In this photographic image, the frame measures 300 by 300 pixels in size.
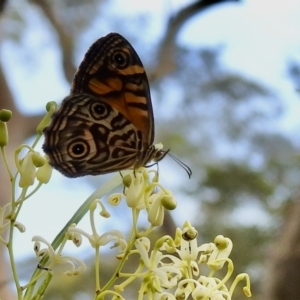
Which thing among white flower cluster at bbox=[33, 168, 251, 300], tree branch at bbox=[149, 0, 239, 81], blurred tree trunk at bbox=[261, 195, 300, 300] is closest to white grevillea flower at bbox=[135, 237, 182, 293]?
white flower cluster at bbox=[33, 168, 251, 300]

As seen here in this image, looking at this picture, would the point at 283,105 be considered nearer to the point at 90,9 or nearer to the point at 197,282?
the point at 90,9

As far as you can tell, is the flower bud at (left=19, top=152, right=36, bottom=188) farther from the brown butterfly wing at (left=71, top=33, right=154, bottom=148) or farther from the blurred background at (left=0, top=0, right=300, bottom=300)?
the blurred background at (left=0, top=0, right=300, bottom=300)

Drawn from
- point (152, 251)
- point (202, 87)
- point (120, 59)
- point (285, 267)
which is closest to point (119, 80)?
point (120, 59)

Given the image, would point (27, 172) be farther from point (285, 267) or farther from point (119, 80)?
point (285, 267)

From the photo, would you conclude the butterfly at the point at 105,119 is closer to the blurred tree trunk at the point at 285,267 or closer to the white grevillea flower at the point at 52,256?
the white grevillea flower at the point at 52,256

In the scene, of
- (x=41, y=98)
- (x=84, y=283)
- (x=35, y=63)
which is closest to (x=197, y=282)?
(x=84, y=283)

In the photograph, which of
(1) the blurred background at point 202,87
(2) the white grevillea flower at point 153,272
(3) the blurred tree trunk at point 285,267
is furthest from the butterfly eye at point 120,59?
(1) the blurred background at point 202,87
